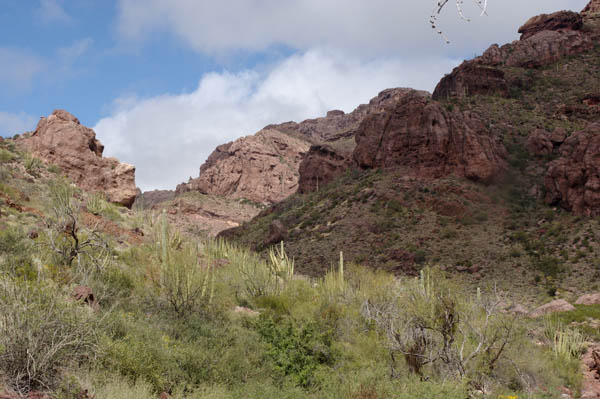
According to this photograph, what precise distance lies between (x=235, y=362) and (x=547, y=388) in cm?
829

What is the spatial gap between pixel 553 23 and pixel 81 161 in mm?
81783

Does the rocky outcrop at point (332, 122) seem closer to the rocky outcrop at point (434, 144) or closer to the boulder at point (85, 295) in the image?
the rocky outcrop at point (434, 144)

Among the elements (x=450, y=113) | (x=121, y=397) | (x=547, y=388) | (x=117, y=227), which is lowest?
(x=547, y=388)

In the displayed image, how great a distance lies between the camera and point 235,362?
877 centimetres

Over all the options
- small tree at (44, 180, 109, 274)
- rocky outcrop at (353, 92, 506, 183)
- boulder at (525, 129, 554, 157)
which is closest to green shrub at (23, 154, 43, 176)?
small tree at (44, 180, 109, 274)

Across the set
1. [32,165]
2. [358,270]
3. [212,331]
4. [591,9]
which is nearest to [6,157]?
[32,165]

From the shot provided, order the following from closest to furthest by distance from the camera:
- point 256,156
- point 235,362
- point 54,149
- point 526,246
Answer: point 235,362
point 54,149
point 526,246
point 256,156

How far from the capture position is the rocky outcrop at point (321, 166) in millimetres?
64562

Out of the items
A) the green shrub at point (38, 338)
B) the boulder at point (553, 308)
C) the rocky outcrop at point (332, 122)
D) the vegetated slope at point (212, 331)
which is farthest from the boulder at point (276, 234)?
the rocky outcrop at point (332, 122)

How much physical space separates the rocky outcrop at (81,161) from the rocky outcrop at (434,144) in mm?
30374

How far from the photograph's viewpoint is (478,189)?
4081cm

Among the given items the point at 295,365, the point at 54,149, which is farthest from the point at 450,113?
the point at 295,365

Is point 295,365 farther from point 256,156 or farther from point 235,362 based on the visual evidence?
point 256,156

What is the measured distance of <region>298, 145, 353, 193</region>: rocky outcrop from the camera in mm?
64562
